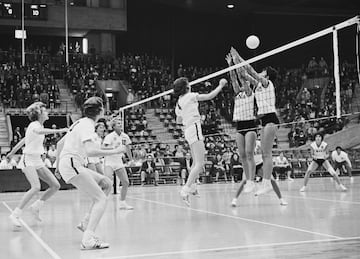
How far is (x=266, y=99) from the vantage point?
920cm

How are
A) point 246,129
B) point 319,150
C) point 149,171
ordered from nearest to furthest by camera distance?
point 246,129, point 319,150, point 149,171

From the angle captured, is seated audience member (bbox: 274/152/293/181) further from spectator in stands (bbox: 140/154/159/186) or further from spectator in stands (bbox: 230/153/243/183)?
spectator in stands (bbox: 140/154/159/186)

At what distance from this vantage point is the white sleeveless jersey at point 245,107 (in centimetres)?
969

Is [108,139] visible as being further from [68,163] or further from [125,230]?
[68,163]

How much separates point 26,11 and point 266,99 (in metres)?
26.2

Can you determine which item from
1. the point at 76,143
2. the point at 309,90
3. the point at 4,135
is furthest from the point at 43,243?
the point at 309,90

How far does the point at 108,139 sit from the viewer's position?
11.3m

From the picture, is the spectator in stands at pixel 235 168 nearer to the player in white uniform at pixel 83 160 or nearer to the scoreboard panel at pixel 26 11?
the player in white uniform at pixel 83 160

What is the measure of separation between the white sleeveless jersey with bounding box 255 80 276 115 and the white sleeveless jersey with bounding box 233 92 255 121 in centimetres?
28

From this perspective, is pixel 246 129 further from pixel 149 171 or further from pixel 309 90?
pixel 309 90

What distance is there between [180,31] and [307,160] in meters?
16.3

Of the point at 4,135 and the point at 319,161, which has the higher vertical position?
the point at 4,135

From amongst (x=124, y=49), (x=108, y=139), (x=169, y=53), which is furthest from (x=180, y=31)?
(x=108, y=139)

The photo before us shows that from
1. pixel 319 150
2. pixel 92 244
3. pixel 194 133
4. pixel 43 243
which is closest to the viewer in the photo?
pixel 92 244
